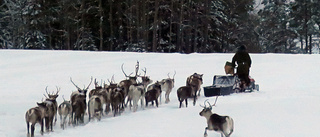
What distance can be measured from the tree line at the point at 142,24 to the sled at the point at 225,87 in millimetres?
22753

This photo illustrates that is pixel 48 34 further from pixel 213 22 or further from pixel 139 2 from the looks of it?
pixel 213 22

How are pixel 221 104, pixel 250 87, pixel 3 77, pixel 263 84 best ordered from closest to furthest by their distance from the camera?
pixel 221 104 → pixel 250 87 → pixel 263 84 → pixel 3 77

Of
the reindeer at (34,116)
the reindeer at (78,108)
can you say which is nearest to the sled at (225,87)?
the reindeer at (78,108)

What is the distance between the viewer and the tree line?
3919 cm

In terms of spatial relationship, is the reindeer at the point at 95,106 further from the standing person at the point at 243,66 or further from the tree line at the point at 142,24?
the tree line at the point at 142,24

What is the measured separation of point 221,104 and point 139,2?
30833mm

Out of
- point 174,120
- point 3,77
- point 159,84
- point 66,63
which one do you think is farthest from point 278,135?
point 66,63

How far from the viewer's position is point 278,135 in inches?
284

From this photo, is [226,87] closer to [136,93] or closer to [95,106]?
[136,93]

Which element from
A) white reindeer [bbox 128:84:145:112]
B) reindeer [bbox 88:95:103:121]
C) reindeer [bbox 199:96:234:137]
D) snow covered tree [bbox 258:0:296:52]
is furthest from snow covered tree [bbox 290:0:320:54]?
reindeer [bbox 199:96:234:137]

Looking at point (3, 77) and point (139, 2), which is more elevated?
point (139, 2)

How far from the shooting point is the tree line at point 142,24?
3919cm

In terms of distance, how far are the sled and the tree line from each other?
22753mm

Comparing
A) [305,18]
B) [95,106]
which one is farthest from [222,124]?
[305,18]
